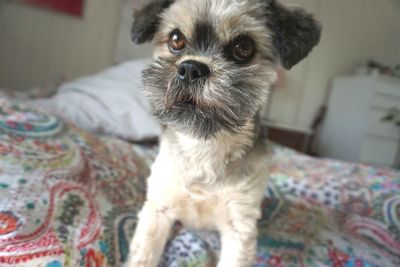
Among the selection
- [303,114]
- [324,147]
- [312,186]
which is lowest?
[312,186]

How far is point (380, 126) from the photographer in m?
1.02

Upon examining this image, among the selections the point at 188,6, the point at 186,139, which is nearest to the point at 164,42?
the point at 188,6

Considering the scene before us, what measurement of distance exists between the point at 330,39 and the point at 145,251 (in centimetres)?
68

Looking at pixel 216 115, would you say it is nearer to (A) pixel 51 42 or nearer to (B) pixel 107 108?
→ (B) pixel 107 108

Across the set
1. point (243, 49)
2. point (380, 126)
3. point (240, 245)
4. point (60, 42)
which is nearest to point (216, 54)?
point (243, 49)

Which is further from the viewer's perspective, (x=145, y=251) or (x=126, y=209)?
(x=126, y=209)

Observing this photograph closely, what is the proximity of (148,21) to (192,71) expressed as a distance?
31cm

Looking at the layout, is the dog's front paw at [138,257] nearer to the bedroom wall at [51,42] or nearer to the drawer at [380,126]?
the drawer at [380,126]

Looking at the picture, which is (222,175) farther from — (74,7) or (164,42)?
(74,7)

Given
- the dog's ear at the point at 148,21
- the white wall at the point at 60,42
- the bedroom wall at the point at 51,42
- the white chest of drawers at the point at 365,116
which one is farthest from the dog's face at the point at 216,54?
the bedroom wall at the point at 51,42

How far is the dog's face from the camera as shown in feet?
1.91

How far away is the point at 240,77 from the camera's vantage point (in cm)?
62

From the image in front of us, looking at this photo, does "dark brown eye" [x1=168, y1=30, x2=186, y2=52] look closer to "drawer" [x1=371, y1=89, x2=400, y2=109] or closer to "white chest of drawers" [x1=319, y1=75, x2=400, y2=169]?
"white chest of drawers" [x1=319, y1=75, x2=400, y2=169]

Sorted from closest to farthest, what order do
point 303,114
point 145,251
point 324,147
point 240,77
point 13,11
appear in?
1. point 240,77
2. point 145,251
3. point 303,114
4. point 324,147
5. point 13,11
